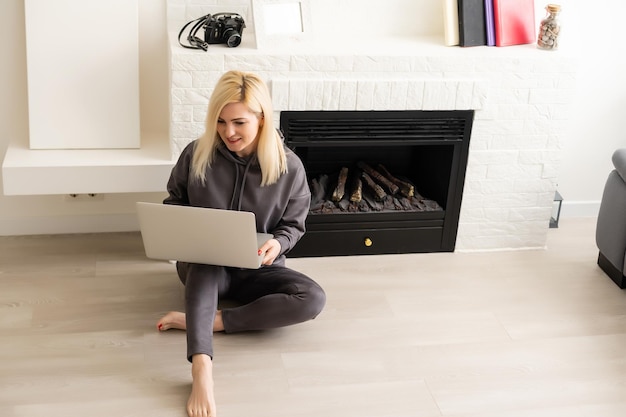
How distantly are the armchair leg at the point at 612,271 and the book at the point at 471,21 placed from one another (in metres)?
1.04

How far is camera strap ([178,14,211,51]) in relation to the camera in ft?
10.3

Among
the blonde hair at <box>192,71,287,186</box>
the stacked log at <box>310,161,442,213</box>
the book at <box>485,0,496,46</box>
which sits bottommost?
the stacked log at <box>310,161,442,213</box>

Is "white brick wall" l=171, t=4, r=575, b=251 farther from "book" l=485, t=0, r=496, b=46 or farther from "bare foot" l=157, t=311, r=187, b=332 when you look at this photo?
"bare foot" l=157, t=311, r=187, b=332

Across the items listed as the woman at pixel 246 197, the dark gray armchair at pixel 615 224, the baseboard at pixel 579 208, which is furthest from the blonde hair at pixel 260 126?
the baseboard at pixel 579 208

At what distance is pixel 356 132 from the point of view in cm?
334

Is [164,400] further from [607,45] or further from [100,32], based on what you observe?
[607,45]

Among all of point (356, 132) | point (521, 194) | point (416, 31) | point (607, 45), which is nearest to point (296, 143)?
point (356, 132)

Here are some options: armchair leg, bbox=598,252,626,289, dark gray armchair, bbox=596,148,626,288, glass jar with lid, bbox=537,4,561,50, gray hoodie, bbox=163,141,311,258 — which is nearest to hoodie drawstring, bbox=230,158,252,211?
gray hoodie, bbox=163,141,311,258

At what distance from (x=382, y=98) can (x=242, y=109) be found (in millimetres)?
738

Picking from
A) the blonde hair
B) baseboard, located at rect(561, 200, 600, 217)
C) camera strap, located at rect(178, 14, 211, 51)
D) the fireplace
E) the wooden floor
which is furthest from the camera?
baseboard, located at rect(561, 200, 600, 217)

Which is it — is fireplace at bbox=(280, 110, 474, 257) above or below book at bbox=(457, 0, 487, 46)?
below

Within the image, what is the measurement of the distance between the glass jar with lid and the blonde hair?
47.9 inches

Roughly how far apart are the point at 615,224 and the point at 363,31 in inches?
49.5

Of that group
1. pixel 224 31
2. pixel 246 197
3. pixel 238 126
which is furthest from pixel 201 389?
pixel 224 31
